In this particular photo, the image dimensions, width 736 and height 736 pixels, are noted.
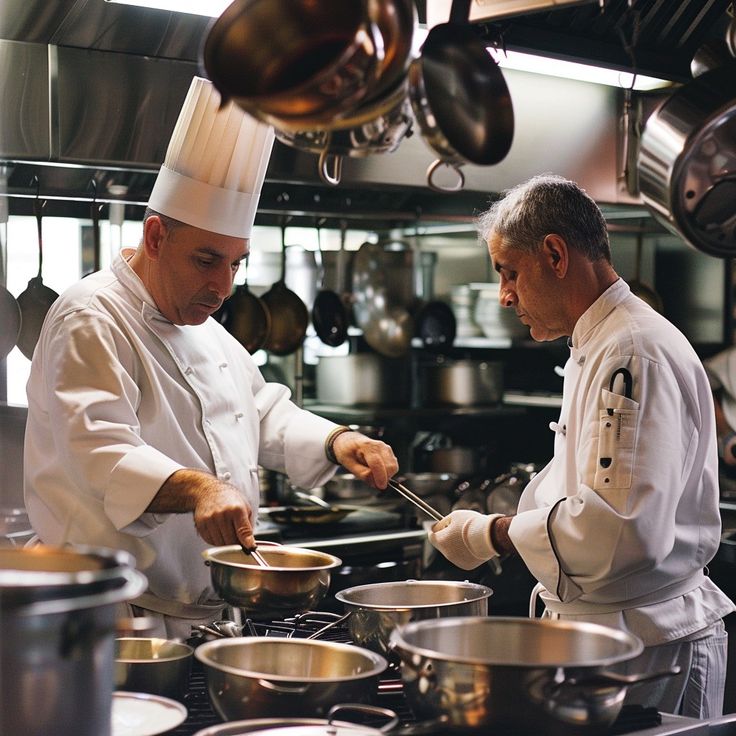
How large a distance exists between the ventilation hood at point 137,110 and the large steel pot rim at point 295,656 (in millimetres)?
1183

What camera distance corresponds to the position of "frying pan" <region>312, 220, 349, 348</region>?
14.0 feet

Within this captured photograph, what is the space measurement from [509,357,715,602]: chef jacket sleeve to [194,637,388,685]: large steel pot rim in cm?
61

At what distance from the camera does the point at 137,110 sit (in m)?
2.99

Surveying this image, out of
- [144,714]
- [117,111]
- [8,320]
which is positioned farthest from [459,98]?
[8,320]

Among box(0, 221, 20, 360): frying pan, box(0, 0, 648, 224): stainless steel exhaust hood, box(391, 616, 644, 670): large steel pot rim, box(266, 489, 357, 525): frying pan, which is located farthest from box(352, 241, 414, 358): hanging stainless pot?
box(391, 616, 644, 670): large steel pot rim

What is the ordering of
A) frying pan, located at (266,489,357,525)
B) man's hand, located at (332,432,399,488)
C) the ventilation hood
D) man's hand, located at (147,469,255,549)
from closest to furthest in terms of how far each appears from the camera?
man's hand, located at (147,469,255,549) → man's hand, located at (332,432,399,488) → the ventilation hood → frying pan, located at (266,489,357,525)

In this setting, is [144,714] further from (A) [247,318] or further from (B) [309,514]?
(A) [247,318]

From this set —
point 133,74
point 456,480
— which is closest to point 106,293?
point 133,74

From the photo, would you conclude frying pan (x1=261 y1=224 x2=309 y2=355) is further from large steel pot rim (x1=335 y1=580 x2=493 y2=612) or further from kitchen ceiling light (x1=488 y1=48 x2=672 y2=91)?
large steel pot rim (x1=335 y1=580 x2=493 y2=612)

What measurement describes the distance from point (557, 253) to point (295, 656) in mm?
1087

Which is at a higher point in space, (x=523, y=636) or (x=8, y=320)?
(x=8, y=320)

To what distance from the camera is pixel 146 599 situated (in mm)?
2246

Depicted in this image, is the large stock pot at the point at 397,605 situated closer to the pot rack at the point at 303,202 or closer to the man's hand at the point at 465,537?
the man's hand at the point at 465,537

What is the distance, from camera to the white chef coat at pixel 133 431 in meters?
2.03
